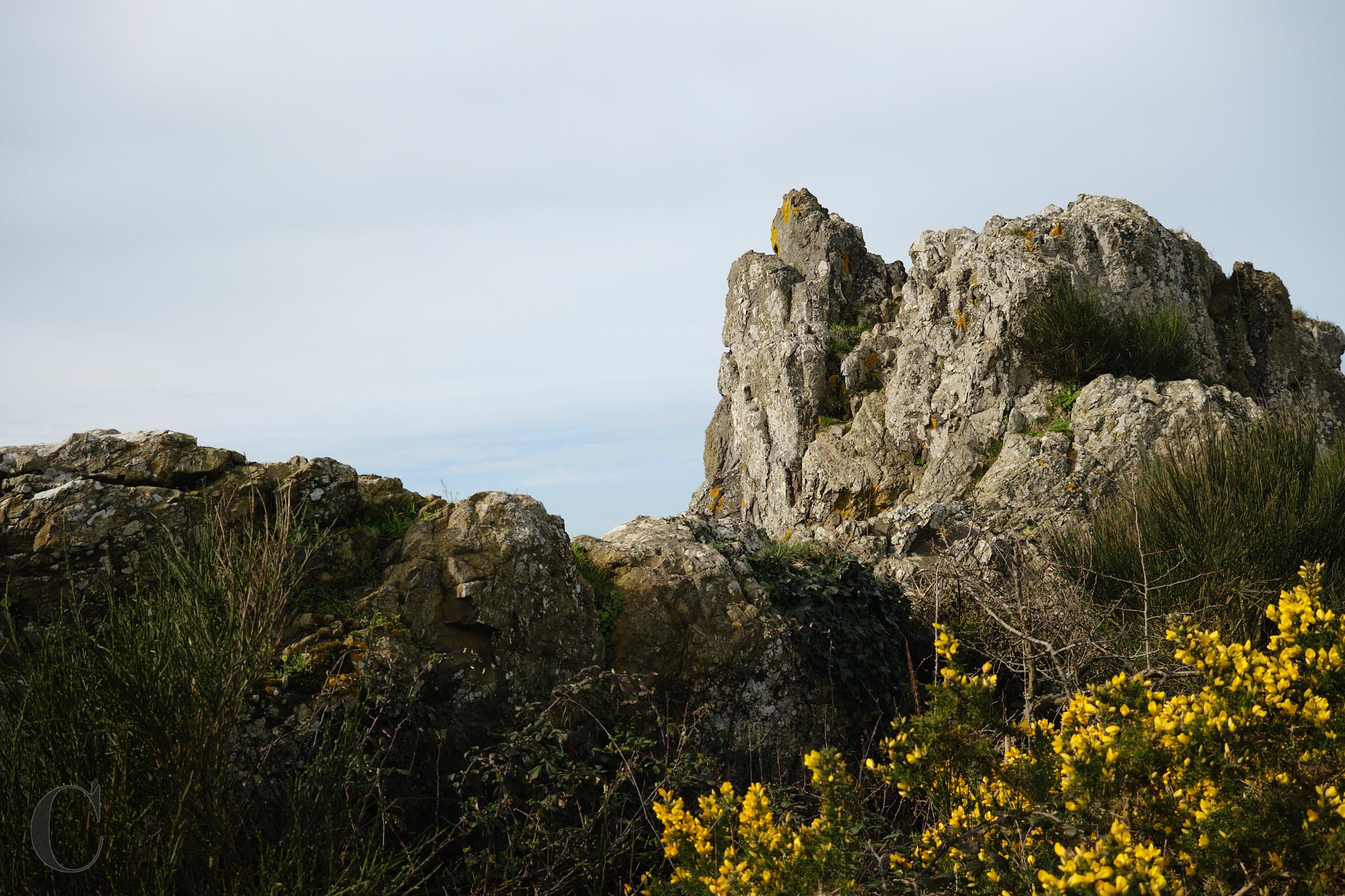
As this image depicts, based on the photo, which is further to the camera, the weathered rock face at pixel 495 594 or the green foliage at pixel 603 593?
the green foliage at pixel 603 593

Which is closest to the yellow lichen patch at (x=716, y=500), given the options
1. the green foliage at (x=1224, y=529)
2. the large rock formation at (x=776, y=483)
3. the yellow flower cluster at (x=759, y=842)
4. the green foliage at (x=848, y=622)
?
the large rock formation at (x=776, y=483)

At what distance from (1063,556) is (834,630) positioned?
313cm

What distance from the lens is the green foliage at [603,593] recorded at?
6207 mm

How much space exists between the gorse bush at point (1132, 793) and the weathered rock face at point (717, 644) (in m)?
2.55

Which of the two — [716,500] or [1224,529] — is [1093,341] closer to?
[1224,529]

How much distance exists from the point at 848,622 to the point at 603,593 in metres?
2.04

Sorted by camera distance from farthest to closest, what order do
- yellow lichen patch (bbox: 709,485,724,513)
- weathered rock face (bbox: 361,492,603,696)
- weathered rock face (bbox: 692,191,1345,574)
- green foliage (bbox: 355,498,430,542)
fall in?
1. yellow lichen patch (bbox: 709,485,724,513)
2. weathered rock face (bbox: 692,191,1345,574)
3. green foliage (bbox: 355,498,430,542)
4. weathered rock face (bbox: 361,492,603,696)

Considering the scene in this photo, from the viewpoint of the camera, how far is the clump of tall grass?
3.08 m

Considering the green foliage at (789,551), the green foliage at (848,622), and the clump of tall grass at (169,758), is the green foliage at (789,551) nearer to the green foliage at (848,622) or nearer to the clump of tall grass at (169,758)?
the green foliage at (848,622)

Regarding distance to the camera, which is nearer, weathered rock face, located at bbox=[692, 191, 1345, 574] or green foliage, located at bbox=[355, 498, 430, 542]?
green foliage, located at bbox=[355, 498, 430, 542]

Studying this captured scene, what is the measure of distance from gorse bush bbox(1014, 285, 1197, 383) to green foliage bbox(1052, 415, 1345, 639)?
11.0 feet

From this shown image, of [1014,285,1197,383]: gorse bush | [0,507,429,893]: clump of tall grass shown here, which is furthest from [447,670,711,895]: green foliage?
[1014,285,1197,383]: gorse bush

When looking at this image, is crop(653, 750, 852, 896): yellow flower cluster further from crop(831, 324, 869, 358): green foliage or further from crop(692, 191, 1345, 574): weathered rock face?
crop(831, 324, 869, 358): green foliage

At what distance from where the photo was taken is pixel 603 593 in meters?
6.41
